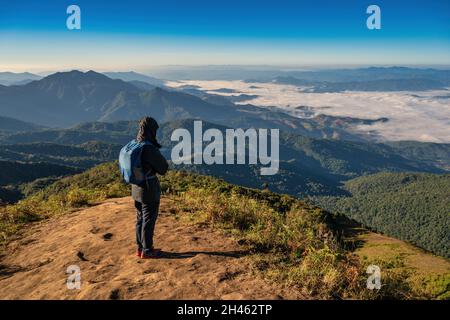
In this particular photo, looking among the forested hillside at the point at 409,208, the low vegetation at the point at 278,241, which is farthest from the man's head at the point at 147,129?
the forested hillside at the point at 409,208

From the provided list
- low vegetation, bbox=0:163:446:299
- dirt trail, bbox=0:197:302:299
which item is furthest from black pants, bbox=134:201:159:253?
low vegetation, bbox=0:163:446:299

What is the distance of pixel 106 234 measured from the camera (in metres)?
9.91

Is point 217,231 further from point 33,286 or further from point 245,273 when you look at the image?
point 33,286

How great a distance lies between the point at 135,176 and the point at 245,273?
123 inches

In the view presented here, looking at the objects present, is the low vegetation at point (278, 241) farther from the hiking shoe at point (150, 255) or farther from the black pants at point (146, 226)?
the black pants at point (146, 226)

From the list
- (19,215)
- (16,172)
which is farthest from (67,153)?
(19,215)

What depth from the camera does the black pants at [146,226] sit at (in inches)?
320

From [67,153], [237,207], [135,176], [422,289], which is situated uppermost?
[135,176]

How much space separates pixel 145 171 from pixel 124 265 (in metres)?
2.09

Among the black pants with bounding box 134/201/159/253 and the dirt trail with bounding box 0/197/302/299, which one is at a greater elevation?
the black pants with bounding box 134/201/159/253

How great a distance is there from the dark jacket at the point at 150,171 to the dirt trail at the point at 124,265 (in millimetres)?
1381

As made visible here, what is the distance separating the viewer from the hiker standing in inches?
314

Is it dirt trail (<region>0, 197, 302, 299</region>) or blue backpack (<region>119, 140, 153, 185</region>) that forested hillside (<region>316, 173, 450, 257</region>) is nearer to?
dirt trail (<region>0, 197, 302, 299</region>)
